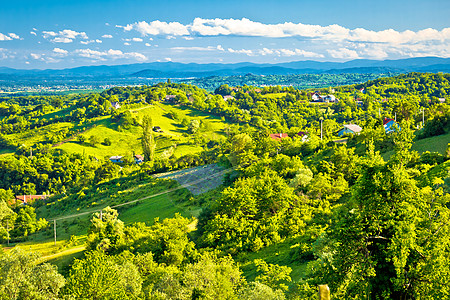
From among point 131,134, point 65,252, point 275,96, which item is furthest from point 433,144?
point 275,96

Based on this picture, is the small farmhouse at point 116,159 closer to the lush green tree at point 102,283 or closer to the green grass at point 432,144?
the green grass at point 432,144

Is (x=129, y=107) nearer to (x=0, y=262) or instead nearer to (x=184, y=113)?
(x=184, y=113)

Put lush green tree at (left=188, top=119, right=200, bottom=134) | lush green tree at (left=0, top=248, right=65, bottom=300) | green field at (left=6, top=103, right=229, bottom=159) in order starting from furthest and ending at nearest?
1. lush green tree at (left=188, top=119, right=200, bottom=134)
2. green field at (left=6, top=103, right=229, bottom=159)
3. lush green tree at (left=0, top=248, right=65, bottom=300)

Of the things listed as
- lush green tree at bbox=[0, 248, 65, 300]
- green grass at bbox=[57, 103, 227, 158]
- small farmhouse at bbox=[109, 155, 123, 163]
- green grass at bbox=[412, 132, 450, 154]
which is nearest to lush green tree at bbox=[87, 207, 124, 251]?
lush green tree at bbox=[0, 248, 65, 300]

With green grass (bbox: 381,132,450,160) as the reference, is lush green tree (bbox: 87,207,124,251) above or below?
below

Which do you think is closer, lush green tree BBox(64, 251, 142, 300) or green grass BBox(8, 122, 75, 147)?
lush green tree BBox(64, 251, 142, 300)

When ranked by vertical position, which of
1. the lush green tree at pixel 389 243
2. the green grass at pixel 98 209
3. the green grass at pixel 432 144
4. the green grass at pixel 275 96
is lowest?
the green grass at pixel 98 209

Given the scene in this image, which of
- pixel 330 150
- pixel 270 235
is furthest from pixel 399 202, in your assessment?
pixel 330 150

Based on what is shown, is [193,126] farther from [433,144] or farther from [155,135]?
[433,144]

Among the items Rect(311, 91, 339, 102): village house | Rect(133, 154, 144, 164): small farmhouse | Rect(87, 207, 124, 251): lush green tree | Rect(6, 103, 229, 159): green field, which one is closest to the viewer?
Rect(87, 207, 124, 251): lush green tree

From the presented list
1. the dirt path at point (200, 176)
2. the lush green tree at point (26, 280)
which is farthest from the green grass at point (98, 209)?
the lush green tree at point (26, 280)

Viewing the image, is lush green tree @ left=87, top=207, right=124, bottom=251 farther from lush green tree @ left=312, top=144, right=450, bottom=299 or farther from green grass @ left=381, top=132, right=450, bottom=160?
green grass @ left=381, top=132, right=450, bottom=160
